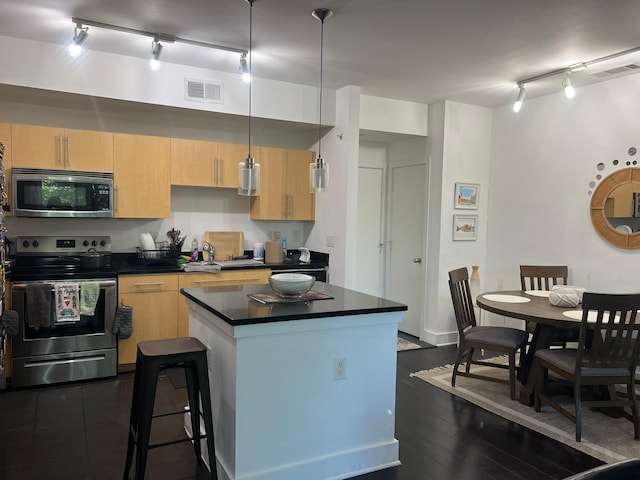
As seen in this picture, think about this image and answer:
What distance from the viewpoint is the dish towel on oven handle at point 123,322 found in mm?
3881

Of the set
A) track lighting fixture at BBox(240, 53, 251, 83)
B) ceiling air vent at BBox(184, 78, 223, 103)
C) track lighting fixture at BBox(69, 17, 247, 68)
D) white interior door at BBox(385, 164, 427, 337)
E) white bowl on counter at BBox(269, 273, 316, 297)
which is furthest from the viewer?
white interior door at BBox(385, 164, 427, 337)

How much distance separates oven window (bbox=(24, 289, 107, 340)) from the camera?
3.65 metres

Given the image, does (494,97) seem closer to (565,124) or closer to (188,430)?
(565,124)

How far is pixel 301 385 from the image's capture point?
8.00 feet

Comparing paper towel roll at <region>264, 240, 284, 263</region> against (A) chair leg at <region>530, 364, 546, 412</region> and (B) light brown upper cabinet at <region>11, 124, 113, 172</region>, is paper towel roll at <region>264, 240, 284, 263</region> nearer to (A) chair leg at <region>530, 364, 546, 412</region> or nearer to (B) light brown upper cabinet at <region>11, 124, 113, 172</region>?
(B) light brown upper cabinet at <region>11, 124, 113, 172</region>

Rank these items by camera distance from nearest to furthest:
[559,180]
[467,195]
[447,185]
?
[559,180] → [447,185] → [467,195]

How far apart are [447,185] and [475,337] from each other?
191cm

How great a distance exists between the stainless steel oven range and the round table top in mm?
3091

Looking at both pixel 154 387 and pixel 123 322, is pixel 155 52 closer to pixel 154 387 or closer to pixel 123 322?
pixel 123 322

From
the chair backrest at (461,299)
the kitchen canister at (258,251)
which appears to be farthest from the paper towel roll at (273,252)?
the chair backrest at (461,299)

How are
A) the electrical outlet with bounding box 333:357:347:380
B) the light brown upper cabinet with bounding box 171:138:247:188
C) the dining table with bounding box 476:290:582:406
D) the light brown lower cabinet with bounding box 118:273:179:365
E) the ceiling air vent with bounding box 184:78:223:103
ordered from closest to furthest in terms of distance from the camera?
the electrical outlet with bounding box 333:357:347:380
the dining table with bounding box 476:290:582:406
the light brown lower cabinet with bounding box 118:273:179:365
the ceiling air vent with bounding box 184:78:223:103
the light brown upper cabinet with bounding box 171:138:247:188

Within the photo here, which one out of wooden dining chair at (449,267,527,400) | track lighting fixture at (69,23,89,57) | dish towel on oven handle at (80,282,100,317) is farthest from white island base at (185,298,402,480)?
track lighting fixture at (69,23,89,57)

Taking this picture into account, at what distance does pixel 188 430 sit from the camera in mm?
3012

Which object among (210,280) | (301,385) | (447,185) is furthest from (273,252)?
(301,385)
